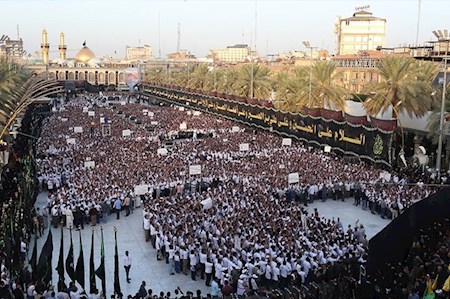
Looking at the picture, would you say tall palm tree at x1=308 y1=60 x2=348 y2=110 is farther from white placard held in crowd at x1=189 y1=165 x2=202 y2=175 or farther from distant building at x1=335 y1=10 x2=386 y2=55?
distant building at x1=335 y1=10 x2=386 y2=55

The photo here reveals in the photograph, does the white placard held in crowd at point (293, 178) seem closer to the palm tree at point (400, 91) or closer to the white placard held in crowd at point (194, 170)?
the white placard held in crowd at point (194, 170)

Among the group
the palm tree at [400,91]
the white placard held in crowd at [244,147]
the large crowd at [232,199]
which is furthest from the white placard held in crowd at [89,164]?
the palm tree at [400,91]

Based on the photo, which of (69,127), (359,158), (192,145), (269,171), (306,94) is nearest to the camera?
(269,171)

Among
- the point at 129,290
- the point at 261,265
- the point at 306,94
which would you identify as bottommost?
the point at 129,290

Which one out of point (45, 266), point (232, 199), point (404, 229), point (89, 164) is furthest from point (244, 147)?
point (45, 266)

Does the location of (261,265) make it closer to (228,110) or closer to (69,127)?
(69,127)

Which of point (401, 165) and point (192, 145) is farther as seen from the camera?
point (192, 145)

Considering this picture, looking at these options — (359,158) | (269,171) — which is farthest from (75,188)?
(359,158)

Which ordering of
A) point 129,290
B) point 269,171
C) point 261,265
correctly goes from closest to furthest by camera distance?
point 261,265 → point 129,290 → point 269,171
